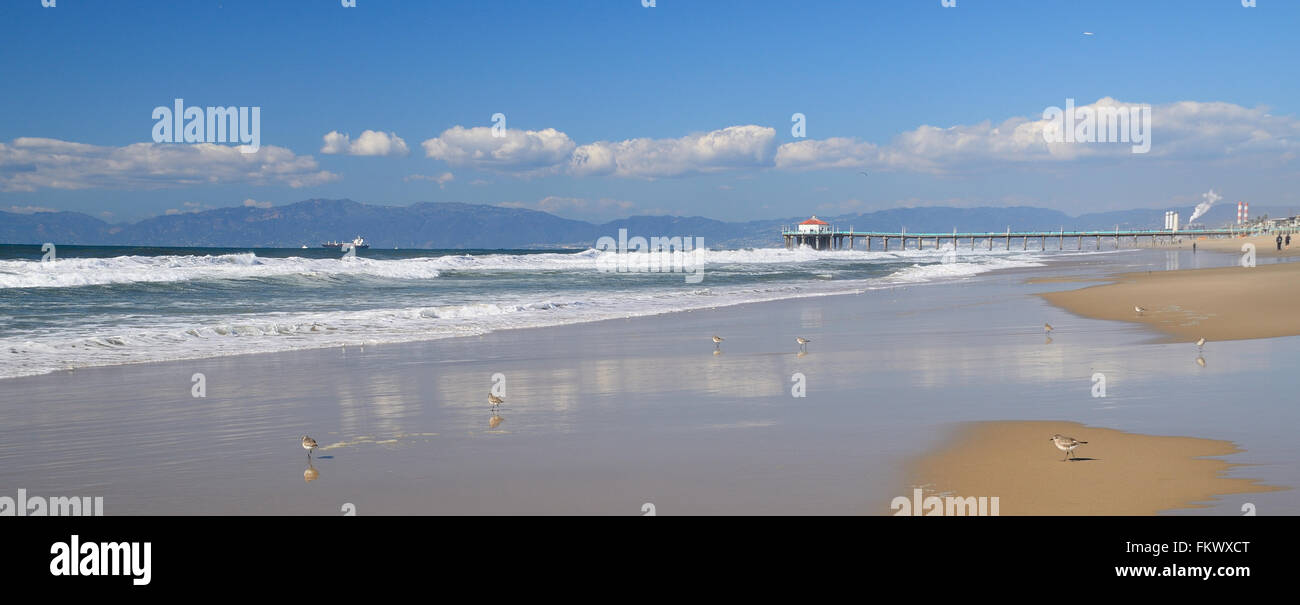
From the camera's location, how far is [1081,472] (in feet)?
18.5

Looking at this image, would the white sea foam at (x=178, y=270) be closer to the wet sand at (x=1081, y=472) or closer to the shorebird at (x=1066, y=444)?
the wet sand at (x=1081, y=472)

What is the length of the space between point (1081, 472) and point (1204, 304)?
15256 mm

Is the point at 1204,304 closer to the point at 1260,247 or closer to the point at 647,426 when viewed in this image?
the point at 647,426

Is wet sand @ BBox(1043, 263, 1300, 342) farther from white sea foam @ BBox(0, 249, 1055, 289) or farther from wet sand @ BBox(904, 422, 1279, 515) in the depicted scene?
white sea foam @ BBox(0, 249, 1055, 289)

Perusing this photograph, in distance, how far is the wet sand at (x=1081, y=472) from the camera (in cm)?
501

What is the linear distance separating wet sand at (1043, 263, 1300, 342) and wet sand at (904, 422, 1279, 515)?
734 centimetres

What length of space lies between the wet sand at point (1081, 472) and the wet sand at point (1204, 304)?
7336mm

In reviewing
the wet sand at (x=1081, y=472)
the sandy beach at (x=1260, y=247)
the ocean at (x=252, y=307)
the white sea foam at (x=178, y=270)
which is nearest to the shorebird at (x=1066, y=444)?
the wet sand at (x=1081, y=472)

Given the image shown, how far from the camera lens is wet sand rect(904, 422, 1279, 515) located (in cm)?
501

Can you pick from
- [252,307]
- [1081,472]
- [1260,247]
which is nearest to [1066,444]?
[1081,472]

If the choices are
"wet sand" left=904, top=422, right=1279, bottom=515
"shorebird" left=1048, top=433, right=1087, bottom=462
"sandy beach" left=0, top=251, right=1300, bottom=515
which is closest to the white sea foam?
"sandy beach" left=0, top=251, right=1300, bottom=515
